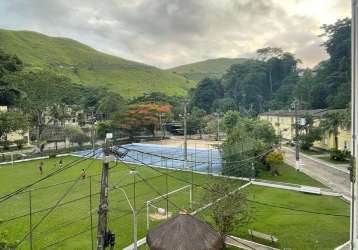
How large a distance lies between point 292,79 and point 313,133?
169ft

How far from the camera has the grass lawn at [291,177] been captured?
23922 millimetres

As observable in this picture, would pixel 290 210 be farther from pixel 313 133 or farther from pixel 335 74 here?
pixel 335 74

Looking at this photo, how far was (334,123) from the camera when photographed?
34.8 m

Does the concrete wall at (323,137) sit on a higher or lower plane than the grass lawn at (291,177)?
higher

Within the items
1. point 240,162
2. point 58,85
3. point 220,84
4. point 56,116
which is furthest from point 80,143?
point 220,84

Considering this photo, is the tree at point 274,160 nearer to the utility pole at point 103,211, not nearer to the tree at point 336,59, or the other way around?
the utility pole at point 103,211


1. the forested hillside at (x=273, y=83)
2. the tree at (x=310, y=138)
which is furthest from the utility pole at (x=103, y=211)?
the forested hillside at (x=273, y=83)

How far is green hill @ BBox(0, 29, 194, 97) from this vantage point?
113 m

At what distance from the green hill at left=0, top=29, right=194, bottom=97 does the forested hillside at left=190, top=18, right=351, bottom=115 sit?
102 feet

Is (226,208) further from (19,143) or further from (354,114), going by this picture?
(19,143)

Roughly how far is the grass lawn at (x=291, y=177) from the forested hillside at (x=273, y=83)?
3694 centimetres

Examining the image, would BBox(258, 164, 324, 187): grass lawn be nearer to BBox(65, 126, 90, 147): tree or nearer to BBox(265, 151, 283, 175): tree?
BBox(265, 151, 283, 175): tree

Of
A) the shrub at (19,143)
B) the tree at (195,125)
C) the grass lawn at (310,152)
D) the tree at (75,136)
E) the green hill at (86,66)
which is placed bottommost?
the grass lawn at (310,152)

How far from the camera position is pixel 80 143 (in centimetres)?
4572
